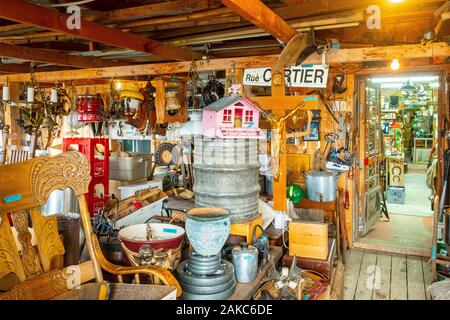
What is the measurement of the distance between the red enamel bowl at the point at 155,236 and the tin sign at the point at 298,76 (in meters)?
2.19

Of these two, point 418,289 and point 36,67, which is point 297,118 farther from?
point 36,67

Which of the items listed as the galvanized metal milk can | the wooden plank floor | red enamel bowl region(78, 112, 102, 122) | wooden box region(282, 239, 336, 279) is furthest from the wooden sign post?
red enamel bowl region(78, 112, 102, 122)

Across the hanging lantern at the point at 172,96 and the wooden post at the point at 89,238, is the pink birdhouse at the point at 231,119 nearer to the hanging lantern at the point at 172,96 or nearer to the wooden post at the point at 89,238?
the wooden post at the point at 89,238

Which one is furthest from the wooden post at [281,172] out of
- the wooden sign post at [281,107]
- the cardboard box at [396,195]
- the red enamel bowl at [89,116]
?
the cardboard box at [396,195]

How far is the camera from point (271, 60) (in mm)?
4469

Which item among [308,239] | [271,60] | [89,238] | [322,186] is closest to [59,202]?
[89,238]

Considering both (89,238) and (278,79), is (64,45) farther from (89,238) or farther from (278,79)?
(89,238)

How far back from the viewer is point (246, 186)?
12.7 feet

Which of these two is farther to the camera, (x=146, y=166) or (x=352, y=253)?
(x=146, y=166)

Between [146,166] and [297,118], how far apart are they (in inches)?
109

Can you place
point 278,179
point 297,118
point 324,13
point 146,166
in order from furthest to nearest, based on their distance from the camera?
Result: point 146,166 → point 297,118 → point 278,179 → point 324,13

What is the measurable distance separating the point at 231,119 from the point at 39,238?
1.98 m
